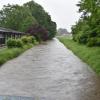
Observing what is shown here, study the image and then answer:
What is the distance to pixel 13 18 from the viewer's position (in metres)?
78.3

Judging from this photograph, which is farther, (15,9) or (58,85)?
(15,9)

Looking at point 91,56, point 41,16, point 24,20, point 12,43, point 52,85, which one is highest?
point 41,16

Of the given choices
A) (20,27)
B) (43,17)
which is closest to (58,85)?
(20,27)

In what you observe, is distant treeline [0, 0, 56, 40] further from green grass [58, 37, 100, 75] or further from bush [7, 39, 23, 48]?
green grass [58, 37, 100, 75]

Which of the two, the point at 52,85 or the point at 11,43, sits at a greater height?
the point at 11,43

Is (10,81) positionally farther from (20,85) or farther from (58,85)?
(58,85)

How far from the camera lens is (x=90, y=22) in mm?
25750

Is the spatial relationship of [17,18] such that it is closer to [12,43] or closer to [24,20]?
[24,20]

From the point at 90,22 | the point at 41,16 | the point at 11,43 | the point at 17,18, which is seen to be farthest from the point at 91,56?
the point at 41,16

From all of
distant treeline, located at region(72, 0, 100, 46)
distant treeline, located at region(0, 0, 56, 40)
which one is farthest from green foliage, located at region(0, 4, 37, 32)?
distant treeline, located at region(72, 0, 100, 46)

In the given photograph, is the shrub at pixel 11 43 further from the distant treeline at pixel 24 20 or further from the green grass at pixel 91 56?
the distant treeline at pixel 24 20

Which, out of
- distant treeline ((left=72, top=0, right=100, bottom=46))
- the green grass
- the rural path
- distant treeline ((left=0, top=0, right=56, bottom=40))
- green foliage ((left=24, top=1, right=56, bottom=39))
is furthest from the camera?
green foliage ((left=24, top=1, right=56, bottom=39))

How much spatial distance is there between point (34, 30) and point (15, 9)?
14.1m

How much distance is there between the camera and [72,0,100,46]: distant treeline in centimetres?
1761
